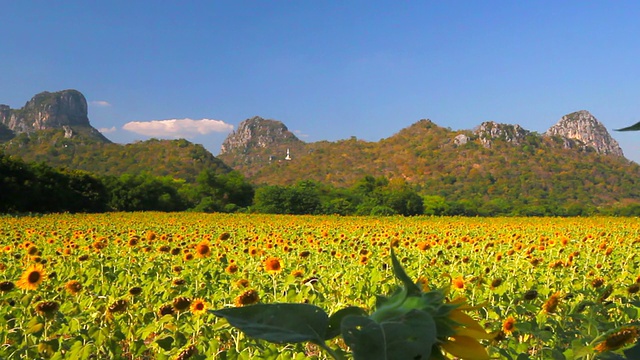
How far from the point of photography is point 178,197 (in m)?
27.4

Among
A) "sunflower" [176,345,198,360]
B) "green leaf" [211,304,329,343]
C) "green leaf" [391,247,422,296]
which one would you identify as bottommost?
"sunflower" [176,345,198,360]

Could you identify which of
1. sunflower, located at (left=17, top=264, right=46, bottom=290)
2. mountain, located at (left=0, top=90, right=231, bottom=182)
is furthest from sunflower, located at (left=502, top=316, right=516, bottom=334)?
mountain, located at (left=0, top=90, right=231, bottom=182)

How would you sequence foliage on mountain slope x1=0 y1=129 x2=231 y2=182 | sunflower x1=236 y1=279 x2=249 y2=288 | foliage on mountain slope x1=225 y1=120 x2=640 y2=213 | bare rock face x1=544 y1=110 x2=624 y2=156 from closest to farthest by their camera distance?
1. sunflower x1=236 y1=279 x2=249 y2=288
2. foliage on mountain slope x1=0 y1=129 x2=231 y2=182
3. foliage on mountain slope x1=225 y1=120 x2=640 y2=213
4. bare rock face x1=544 y1=110 x2=624 y2=156

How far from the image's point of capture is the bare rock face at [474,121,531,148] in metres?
68.6

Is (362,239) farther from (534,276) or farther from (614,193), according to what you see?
(614,193)

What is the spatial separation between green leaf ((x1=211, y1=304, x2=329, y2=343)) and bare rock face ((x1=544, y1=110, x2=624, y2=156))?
91341mm

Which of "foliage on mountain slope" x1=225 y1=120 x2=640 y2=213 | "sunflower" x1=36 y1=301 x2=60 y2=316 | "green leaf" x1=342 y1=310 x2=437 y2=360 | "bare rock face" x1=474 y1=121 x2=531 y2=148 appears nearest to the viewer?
"green leaf" x1=342 y1=310 x2=437 y2=360

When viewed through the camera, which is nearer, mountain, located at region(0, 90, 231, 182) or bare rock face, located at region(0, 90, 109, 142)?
mountain, located at region(0, 90, 231, 182)

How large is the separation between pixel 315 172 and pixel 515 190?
2451cm

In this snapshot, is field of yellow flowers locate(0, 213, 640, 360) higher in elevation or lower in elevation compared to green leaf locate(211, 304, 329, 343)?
lower

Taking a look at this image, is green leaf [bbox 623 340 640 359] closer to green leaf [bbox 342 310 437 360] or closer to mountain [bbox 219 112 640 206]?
green leaf [bbox 342 310 437 360]

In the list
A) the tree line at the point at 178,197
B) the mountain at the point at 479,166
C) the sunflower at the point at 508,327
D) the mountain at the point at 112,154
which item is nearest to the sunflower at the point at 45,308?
the sunflower at the point at 508,327

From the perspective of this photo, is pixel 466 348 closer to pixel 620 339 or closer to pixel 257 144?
pixel 620 339

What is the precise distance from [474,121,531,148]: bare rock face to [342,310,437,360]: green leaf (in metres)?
70.2
